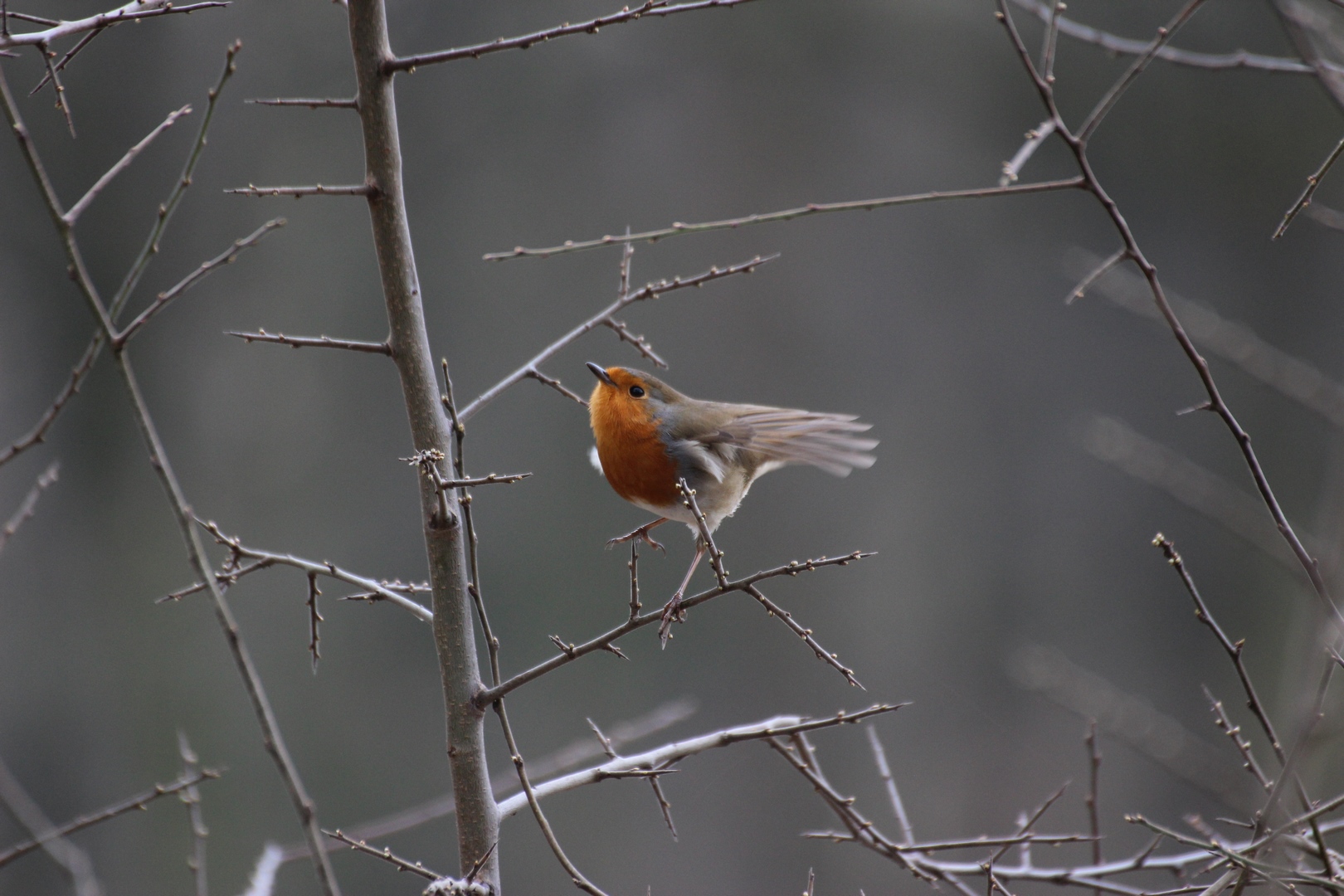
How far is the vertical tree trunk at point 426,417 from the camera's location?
4.15 ft

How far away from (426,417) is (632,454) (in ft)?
2.32

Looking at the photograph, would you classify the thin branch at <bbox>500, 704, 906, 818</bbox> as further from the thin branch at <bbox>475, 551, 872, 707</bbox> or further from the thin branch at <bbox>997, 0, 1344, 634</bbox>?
the thin branch at <bbox>997, 0, 1344, 634</bbox>

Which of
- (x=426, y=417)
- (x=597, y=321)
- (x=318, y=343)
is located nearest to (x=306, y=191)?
(x=318, y=343)

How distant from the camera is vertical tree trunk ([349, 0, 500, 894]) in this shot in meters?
1.27

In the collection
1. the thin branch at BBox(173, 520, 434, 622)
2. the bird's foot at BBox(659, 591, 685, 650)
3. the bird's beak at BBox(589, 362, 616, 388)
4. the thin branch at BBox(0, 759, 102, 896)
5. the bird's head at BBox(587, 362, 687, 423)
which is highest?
the bird's beak at BBox(589, 362, 616, 388)

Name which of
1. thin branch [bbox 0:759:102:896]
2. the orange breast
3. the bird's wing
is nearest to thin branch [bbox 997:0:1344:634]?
the bird's wing

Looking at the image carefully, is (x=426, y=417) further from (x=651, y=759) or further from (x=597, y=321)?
(x=651, y=759)

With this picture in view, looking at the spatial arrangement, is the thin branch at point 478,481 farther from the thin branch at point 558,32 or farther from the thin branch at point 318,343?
the thin branch at point 558,32

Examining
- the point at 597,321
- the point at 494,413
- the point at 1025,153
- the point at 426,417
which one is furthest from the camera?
the point at 494,413

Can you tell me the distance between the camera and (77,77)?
4594 mm

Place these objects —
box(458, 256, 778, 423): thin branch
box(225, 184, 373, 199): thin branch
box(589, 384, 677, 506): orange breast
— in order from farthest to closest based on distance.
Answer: box(589, 384, 677, 506): orange breast < box(458, 256, 778, 423): thin branch < box(225, 184, 373, 199): thin branch

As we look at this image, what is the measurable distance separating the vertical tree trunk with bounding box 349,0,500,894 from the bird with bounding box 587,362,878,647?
0.59m

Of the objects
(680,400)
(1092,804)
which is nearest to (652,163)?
(680,400)

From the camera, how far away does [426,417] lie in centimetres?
130
